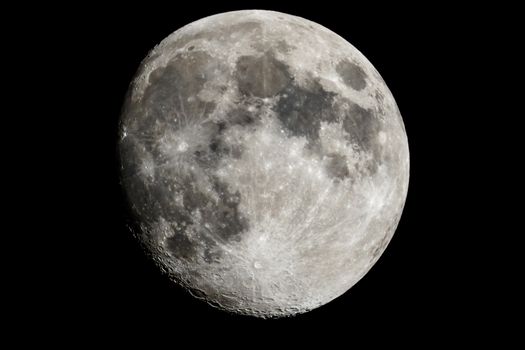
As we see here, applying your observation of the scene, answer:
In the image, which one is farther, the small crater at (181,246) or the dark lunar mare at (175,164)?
the small crater at (181,246)

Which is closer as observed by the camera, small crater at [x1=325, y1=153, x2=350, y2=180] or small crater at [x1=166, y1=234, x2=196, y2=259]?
small crater at [x1=325, y1=153, x2=350, y2=180]

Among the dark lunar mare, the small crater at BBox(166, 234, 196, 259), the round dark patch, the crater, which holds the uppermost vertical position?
the crater

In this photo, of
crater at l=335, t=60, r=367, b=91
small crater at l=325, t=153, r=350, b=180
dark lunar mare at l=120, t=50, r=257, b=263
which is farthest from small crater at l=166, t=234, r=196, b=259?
crater at l=335, t=60, r=367, b=91

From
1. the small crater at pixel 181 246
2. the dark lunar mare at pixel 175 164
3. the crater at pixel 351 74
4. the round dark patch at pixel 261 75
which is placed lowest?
the small crater at pixel 181 246

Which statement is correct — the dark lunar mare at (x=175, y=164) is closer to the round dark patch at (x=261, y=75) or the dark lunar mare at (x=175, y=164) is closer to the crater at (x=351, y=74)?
the round dark patch at (x=261, y=75)

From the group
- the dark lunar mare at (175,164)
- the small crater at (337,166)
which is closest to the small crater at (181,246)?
the dark lunar mare at (175,164)

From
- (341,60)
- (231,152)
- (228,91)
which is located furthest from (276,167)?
(341,60)

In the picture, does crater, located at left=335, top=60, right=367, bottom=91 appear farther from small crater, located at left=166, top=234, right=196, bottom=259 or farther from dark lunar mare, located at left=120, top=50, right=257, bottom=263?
small crater, located at left=166, top=234, right=196, bottom=259
